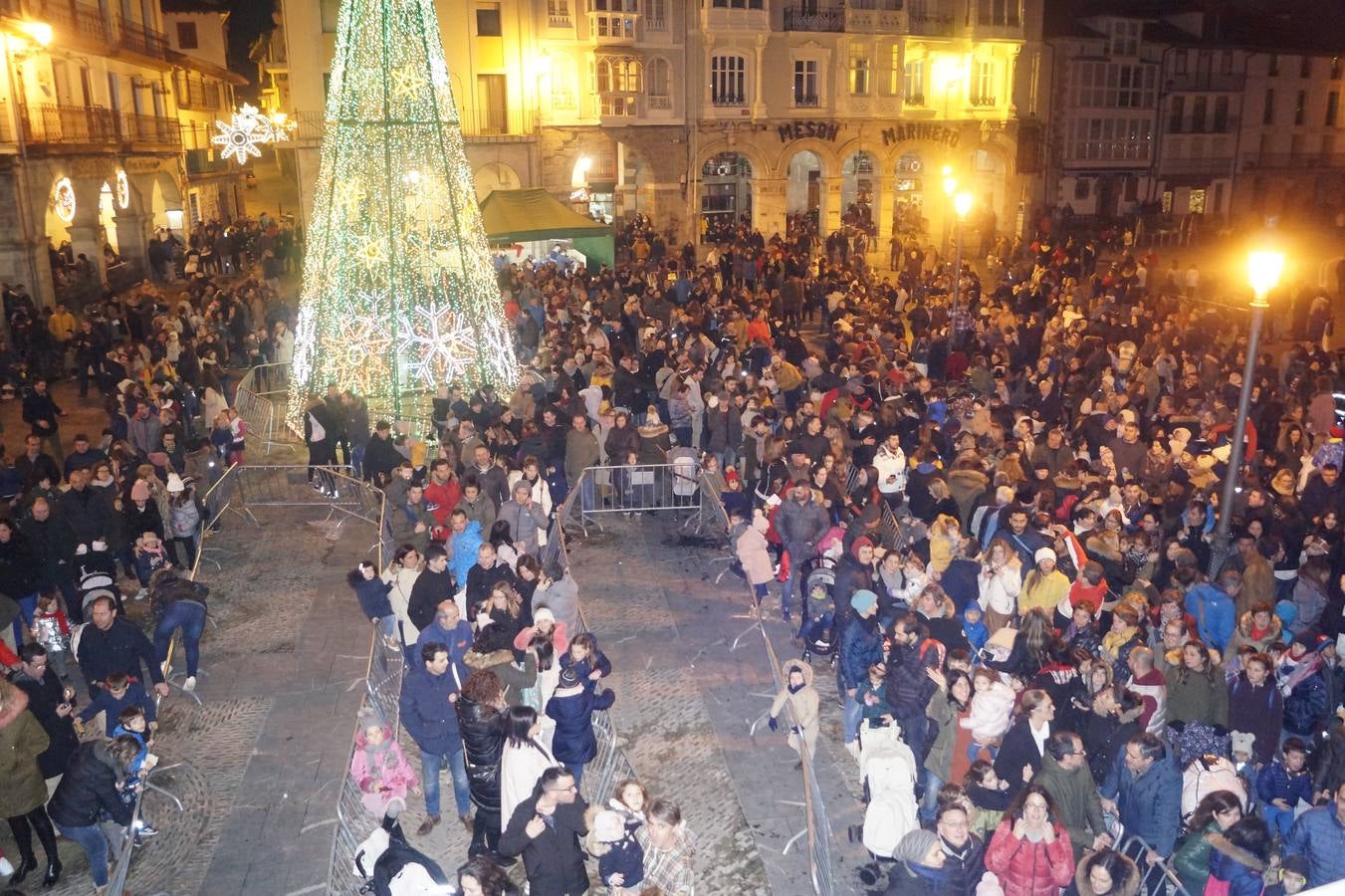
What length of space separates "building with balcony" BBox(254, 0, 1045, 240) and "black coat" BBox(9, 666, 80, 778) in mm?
30143

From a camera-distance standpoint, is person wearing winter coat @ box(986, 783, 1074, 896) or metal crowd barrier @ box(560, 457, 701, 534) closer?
A: person wearing winter coat @ box(986, 783, 1074, 896)

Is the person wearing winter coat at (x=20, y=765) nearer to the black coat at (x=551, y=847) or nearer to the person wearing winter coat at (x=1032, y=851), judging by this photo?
the black coat at (x=551, y=847)

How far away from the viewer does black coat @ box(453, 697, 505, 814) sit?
708 centimetres

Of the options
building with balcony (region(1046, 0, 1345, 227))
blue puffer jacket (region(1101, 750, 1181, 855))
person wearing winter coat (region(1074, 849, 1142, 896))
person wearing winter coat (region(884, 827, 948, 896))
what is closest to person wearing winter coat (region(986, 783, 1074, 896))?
person wearing winter coat (region(1074, 849, 1142, 896))

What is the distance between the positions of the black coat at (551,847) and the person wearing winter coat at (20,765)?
3.48m

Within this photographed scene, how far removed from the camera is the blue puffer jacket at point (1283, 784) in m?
6.96

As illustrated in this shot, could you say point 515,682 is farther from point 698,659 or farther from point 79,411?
point 79,411

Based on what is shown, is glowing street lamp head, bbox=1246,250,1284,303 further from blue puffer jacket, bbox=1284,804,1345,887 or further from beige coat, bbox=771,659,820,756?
beige coat, bbox=771,659,820,756

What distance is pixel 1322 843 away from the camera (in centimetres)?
608

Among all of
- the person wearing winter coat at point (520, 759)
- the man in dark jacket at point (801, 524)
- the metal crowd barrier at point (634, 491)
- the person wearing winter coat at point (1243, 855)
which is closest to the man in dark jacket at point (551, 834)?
the person wearing winter coat at point (520, 759)

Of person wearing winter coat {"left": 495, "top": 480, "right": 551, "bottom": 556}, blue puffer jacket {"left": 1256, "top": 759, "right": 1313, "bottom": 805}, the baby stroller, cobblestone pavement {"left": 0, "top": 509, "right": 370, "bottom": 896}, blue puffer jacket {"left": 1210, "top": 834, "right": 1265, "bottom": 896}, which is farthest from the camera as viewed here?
person wearing winter coat {"left": 495, "top": 480, "right": 551, "bottom": 556}

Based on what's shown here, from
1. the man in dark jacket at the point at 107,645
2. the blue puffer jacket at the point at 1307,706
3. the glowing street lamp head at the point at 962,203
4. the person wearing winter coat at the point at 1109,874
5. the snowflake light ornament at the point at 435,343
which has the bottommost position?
the blue puffer jacket at the point at 1307,706

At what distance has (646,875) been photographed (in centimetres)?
633

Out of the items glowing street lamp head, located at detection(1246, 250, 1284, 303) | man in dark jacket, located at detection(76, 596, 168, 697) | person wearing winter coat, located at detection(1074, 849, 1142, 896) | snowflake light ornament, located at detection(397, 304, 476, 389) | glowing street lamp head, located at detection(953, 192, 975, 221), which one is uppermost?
glowing street lamp head, located at detection(953, 192, 975, 221)
